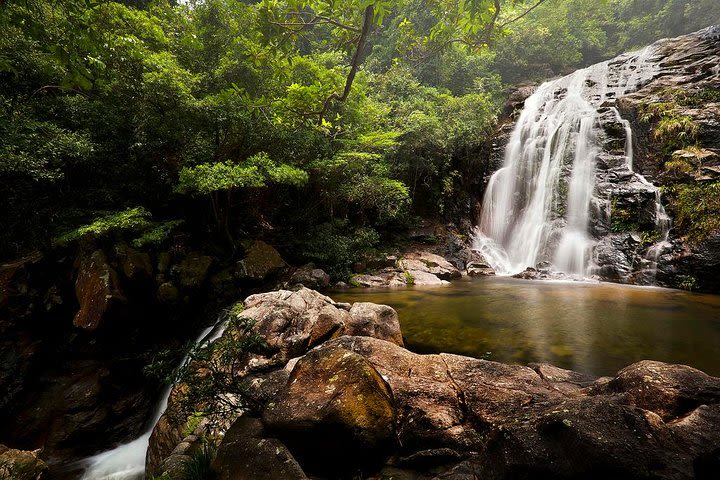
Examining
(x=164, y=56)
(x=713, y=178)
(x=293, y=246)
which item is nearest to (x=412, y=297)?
(x=293, y=246)

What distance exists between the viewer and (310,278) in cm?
1047

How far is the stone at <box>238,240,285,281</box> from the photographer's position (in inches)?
383

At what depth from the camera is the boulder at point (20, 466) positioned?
4.27 m

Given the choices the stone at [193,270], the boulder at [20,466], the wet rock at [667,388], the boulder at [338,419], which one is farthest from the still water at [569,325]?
the boulder at [20,466]

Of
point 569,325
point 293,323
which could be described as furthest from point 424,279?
point 293,323

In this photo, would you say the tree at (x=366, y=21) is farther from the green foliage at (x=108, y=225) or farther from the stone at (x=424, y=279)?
the stone at (x=424, y=279)

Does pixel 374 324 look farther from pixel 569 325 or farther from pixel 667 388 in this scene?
pixel 569 325

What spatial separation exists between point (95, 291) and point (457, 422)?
7864mm

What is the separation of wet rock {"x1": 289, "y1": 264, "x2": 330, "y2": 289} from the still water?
1.27 m

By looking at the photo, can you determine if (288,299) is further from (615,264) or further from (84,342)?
(615,264)

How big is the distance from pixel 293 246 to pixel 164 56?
692 centimetres

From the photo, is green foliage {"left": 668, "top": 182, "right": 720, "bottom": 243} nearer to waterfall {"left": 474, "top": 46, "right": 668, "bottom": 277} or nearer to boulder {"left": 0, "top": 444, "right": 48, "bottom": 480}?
waterfall {"left": 474, "top": 46, "right": 668, "bottom": 277}

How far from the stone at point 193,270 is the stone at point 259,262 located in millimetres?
970

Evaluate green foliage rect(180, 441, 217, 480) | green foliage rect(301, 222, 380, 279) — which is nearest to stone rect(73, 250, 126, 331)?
green foliage rect(301, 222, 380, 279)
